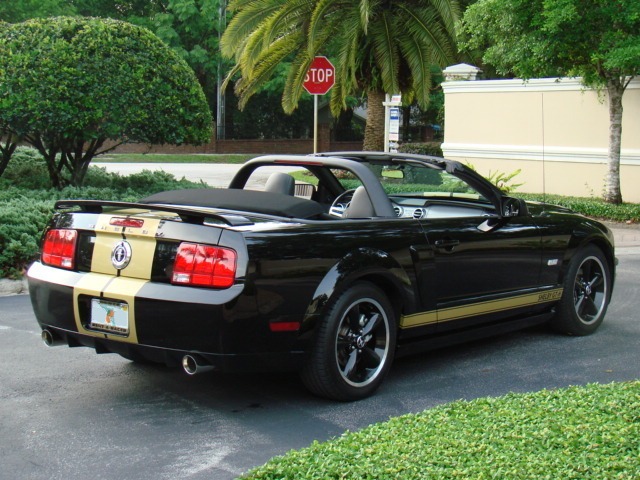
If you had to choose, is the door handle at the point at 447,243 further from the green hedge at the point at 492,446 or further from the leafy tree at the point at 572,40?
the leafy tree at the point at 572,40

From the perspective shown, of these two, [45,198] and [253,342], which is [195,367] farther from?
[45,198]

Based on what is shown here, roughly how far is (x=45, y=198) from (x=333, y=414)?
8812mm

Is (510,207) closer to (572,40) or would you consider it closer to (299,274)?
(299,274)

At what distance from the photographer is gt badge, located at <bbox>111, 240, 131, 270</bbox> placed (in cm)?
535

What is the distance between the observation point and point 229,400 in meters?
5.71

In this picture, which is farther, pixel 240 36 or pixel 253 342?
pixel 240 36

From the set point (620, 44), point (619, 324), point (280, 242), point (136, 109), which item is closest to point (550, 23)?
point (620, 44)

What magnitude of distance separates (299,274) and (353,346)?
2.20 feet

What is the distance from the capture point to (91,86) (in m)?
13.1

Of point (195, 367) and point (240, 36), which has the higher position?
point (240, 36)

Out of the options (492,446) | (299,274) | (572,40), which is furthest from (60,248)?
(572,40)

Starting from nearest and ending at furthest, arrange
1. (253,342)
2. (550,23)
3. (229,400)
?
(253,342) < (229,400) < (550,23)

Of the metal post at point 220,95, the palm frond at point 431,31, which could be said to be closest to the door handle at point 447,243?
the palm frond at point 431,31

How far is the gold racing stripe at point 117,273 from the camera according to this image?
17.1 feet
